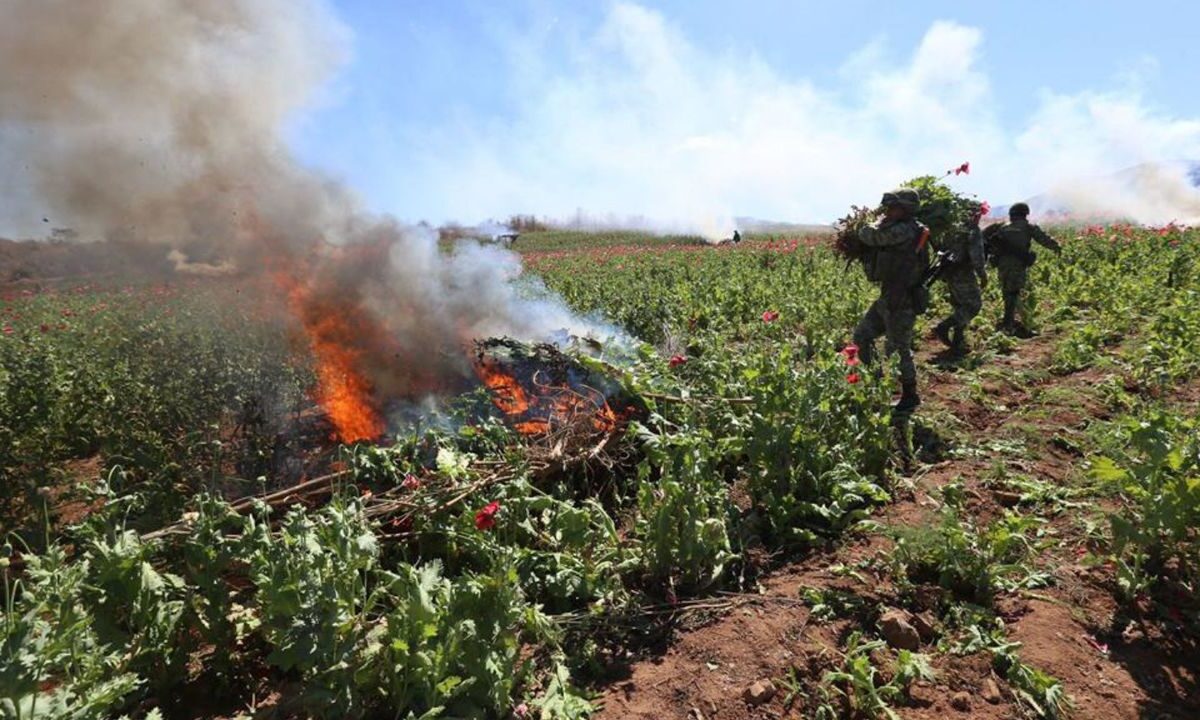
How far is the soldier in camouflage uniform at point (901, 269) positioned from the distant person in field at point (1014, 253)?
136 inches

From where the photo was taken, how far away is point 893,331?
634 centimetres

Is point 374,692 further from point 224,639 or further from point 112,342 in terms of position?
point 112,342

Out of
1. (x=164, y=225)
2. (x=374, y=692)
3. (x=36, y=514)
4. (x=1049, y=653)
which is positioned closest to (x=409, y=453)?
(x=374, y=692)

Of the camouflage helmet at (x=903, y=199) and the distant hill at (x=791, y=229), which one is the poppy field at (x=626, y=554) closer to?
the camouflage helmet at (x=903, y=199)

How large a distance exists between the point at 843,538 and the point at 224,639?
3.27 m

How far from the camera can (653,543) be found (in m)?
3.33

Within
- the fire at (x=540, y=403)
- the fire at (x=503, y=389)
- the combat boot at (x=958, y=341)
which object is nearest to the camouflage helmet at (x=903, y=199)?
the combat boot at (x=958, y=341)

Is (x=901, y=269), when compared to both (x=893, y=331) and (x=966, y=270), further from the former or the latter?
(x=966, y=270)

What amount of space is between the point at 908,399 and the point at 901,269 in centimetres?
128

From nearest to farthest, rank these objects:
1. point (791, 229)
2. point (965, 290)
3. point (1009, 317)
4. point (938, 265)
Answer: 1. point (938, 265)
2. point (965, 290)
3. point (1009, 317)
4. point (791, 229)

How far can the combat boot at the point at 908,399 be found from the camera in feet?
19.9

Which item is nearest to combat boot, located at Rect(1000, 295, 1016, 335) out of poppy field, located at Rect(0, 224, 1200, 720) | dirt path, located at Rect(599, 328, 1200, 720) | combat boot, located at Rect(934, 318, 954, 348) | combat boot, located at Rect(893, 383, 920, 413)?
A: combat boot, located at Rect(934, 318, 954, 348)

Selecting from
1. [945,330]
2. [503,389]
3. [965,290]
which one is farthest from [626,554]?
[945,330]

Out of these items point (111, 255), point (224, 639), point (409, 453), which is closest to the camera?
point (224, 639)
